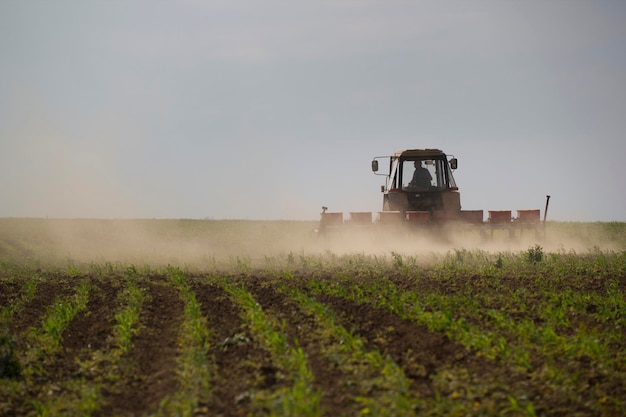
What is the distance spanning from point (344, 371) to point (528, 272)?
9.14m

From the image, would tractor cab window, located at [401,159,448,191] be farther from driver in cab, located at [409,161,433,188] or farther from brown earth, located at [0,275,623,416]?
brown earth, located at [0,275,623,416]

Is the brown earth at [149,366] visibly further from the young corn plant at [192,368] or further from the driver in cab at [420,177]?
the driver in cab at [420,177]

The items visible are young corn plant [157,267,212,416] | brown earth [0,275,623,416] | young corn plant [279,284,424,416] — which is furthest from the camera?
brown earth [0,275,623,416]

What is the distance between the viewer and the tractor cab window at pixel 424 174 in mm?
23438

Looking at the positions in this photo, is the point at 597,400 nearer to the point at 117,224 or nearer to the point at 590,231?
the point at 590,231

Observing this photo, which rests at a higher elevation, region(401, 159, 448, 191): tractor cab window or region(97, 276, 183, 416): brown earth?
region(401, 159, 448, 191): tractor cab window

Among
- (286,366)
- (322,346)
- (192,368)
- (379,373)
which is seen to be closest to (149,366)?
(192,368)

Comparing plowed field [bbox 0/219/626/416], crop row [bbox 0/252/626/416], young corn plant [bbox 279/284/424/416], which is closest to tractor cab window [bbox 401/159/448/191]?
plowed field [bbox 0/219/626/416]

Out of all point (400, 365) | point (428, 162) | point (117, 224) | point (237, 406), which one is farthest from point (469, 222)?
point (117, 224)

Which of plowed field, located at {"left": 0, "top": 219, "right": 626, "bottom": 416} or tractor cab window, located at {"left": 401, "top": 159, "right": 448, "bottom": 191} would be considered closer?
plowed field, located at {"left": 0, "top": 219, "right": 626, "bottom": 416}

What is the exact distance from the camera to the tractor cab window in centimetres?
2344

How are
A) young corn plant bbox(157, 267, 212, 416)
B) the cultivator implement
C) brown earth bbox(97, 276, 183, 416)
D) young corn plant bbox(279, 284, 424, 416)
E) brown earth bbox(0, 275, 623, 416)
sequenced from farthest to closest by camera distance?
the cultivator implement
brown earth bbox(97, 276, 183, 416)
brown earth bbox(0, 275, 623, 416)
young corn plant bbox(157, 267, 212, 416)
young corn plant bbox(279, 284, 424, 416)

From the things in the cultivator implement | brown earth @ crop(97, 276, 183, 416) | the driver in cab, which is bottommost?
brown earth @ crop(97, 276, 183, 416)

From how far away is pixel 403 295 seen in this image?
13344 mm
